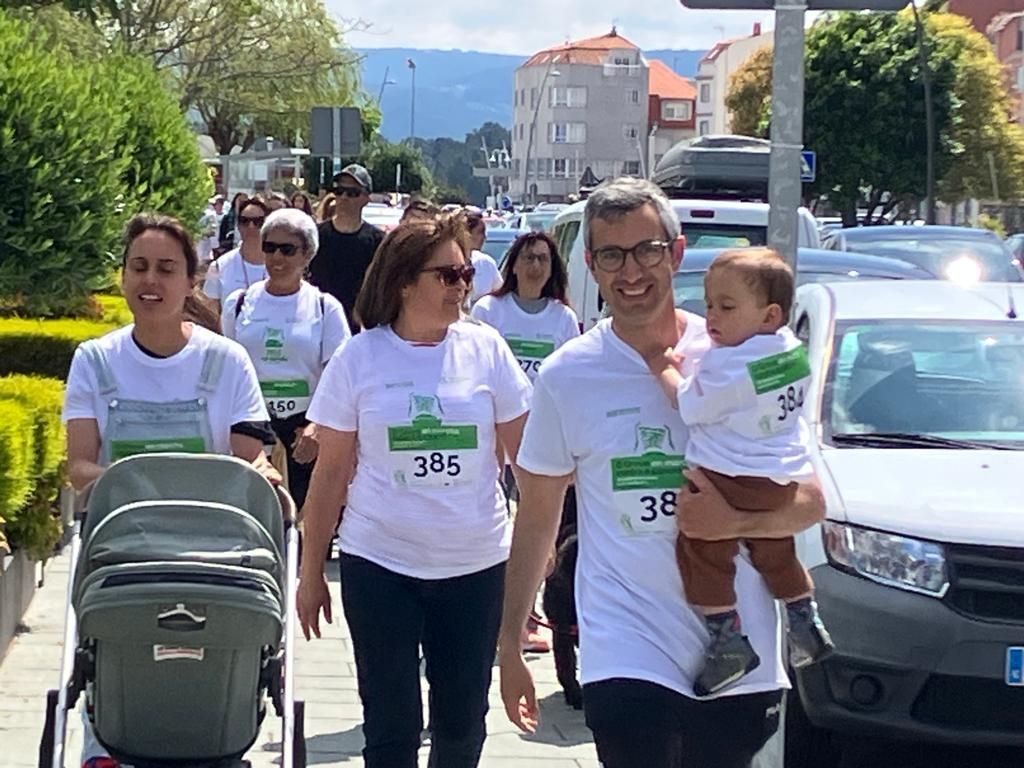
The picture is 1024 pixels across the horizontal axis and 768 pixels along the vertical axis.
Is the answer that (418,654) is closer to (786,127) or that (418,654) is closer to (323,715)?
(786,127)

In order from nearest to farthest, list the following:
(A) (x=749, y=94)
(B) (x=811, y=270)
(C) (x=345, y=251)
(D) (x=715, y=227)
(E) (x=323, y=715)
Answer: (E) (x=323, y=715), (C) (x=345, y=251), (B) (x=811, y=270), (D) (x=715, y=227), (A) (x=749, y=94)

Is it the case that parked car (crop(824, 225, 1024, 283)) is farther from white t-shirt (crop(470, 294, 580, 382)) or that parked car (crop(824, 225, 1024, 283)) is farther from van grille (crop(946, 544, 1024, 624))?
van grille (crop(946, 544, 1024, 624))

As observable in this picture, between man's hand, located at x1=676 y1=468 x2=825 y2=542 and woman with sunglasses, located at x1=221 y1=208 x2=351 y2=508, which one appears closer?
man's hand, located at x1=676 y1=468 x2=825 y2=542

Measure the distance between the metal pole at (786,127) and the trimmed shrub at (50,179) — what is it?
5285 millimetres

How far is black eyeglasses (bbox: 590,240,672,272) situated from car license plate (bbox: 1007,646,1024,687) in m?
2.39

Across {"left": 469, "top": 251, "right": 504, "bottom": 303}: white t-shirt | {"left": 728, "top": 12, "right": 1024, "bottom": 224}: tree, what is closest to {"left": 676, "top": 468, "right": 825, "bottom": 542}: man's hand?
{"left": 469, "top": 251, "right": 504, "bottom": 303}: white t-shirt

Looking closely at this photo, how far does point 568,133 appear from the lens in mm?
156500

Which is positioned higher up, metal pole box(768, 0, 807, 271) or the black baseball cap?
metal pole box(768, 0, 807, 271)

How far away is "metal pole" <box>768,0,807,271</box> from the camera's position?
5.50 m

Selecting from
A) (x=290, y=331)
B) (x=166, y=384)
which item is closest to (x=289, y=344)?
(x=290, y=331)

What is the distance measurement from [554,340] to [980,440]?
293cm

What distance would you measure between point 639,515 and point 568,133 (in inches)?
6061

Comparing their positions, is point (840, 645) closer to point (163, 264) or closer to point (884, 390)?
point (884, 390)

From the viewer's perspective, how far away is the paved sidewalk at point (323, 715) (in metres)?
6.70
